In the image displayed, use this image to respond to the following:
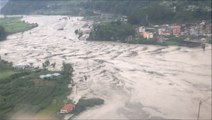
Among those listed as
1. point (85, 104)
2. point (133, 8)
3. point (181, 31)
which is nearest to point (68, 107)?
point (85, 104)

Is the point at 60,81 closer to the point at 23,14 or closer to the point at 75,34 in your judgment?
the point at 75,34

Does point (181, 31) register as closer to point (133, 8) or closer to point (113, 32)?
point (113, 32)

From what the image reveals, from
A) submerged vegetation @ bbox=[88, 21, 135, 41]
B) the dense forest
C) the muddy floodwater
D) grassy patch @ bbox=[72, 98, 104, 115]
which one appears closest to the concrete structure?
the dense forest

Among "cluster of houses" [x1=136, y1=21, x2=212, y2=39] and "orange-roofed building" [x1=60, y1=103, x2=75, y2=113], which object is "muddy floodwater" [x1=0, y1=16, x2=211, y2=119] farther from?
"cluster of houses" [x1=136, y1=21, x2=212, y2=39]

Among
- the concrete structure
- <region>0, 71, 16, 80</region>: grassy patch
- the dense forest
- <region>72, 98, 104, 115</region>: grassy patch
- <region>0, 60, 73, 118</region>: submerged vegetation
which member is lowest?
<region>72, 98, 104, 115</region>: grassy patch

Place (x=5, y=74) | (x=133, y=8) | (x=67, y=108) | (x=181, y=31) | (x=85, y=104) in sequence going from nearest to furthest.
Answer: (x=67, y=108) < (x=85, y=104) < (x=5, y=74) < (x=181, y=31) < (x=133, y=8)

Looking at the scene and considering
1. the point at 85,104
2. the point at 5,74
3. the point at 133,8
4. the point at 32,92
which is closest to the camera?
the point at 85,104
